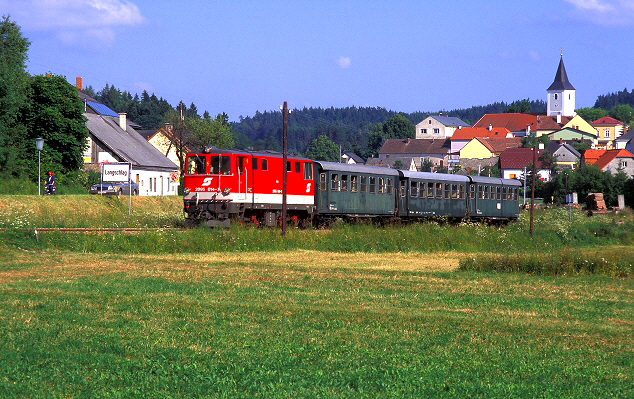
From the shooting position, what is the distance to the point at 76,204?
41.4m

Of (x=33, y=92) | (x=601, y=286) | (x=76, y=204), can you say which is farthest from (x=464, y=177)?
(x=33, y=92)

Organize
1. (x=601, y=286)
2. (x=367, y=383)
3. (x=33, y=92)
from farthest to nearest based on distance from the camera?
(x=33, y=92)
(x=601, y=286)
(x=367, y=383)

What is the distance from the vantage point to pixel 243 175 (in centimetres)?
3338

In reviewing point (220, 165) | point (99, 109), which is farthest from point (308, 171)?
point (99, 109)

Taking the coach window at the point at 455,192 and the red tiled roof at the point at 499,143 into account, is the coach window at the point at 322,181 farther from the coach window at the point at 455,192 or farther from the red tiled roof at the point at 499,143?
the red tiled roof at the point at 499,143

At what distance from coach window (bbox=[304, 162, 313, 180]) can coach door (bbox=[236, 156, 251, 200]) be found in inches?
146

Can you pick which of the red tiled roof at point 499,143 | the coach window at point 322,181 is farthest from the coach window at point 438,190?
the red tiled roof at point 499,143

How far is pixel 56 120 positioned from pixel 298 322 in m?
53.2

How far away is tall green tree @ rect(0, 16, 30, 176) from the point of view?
179 ft

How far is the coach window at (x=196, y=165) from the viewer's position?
1339 inches

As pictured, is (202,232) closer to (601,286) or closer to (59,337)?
(601,286)

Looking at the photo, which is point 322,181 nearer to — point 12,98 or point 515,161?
point 12,98

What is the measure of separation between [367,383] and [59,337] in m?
4.64

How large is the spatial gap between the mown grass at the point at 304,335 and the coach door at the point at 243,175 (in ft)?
40.3
